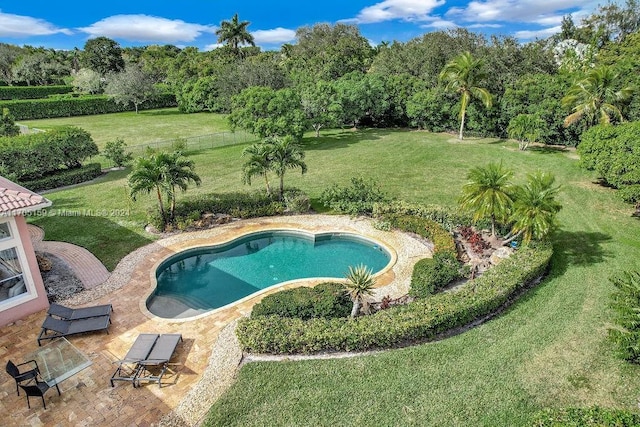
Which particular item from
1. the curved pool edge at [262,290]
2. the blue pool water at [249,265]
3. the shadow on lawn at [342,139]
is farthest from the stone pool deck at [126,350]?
the shadow on lawn at [342,139]

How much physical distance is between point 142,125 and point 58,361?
4609 cm

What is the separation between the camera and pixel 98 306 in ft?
42.3

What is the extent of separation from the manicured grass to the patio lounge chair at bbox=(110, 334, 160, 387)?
107ft

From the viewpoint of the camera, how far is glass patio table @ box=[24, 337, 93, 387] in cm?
977

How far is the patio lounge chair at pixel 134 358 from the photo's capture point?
33.5 feet

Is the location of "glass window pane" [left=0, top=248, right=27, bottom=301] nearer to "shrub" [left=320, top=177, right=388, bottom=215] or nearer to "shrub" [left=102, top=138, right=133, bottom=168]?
"shrub" [left=320, top=177, right=388, bottom=215]

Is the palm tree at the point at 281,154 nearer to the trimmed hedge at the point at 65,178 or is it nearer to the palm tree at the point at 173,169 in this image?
the palm tree at the point at 173,169

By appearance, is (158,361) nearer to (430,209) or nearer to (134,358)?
(134,358)

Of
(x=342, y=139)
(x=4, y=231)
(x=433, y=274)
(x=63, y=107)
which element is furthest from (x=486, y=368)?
(x=63, y=107)

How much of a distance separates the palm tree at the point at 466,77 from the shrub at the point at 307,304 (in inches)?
1136

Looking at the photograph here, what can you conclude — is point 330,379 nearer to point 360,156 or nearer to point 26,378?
point 26,378

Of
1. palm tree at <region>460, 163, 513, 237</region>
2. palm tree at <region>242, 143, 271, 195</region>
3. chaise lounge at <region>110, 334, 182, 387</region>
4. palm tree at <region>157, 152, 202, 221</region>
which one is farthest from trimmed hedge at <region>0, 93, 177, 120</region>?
palm tree at <region>460, 163, 513, 237</region>

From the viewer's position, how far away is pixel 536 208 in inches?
593

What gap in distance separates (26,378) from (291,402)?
6.34 metres
